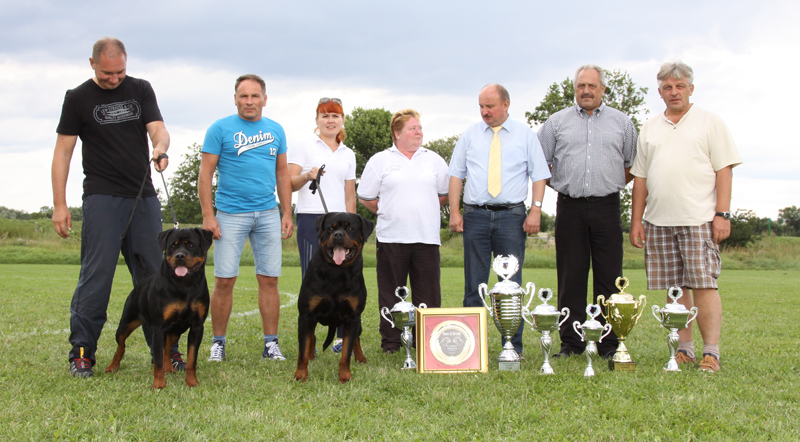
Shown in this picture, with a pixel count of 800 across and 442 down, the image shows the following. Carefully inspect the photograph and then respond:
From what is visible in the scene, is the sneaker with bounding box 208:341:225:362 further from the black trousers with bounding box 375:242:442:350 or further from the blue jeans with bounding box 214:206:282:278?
the black trousers with bounding box 375:242:442:350

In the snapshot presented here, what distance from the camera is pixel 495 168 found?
4.29 meters

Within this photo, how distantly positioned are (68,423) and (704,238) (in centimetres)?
390

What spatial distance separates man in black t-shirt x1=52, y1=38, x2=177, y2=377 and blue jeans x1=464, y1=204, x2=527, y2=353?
2.23 meters

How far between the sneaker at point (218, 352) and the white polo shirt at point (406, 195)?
1436 mm

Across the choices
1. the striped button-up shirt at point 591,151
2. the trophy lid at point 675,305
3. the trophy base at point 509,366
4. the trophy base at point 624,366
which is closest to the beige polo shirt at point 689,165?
the striped button-up shirt at point 591,151

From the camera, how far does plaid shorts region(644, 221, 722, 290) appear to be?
3.91 m

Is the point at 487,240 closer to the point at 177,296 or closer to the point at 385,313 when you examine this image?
the point at 385,313

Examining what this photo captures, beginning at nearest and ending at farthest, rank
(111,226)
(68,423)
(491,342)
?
(68,423) < (111,226) < (491,342)

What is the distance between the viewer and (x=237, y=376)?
11.6ft

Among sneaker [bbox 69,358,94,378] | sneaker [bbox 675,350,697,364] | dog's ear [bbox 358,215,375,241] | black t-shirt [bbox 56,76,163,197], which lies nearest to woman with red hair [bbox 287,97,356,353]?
dog's ear [bbox 358,215,375,241]

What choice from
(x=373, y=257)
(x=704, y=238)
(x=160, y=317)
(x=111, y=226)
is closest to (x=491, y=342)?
(x=704, y=238)

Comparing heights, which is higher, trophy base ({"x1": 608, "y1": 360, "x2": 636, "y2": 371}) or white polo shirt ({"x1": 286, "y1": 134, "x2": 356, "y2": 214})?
white polo shirt ({"x1": 286, "y1": 134, "x2": 356, "y2": 214})

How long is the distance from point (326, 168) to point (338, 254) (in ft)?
4.04

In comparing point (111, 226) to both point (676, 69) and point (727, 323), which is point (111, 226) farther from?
point (727, 323)
